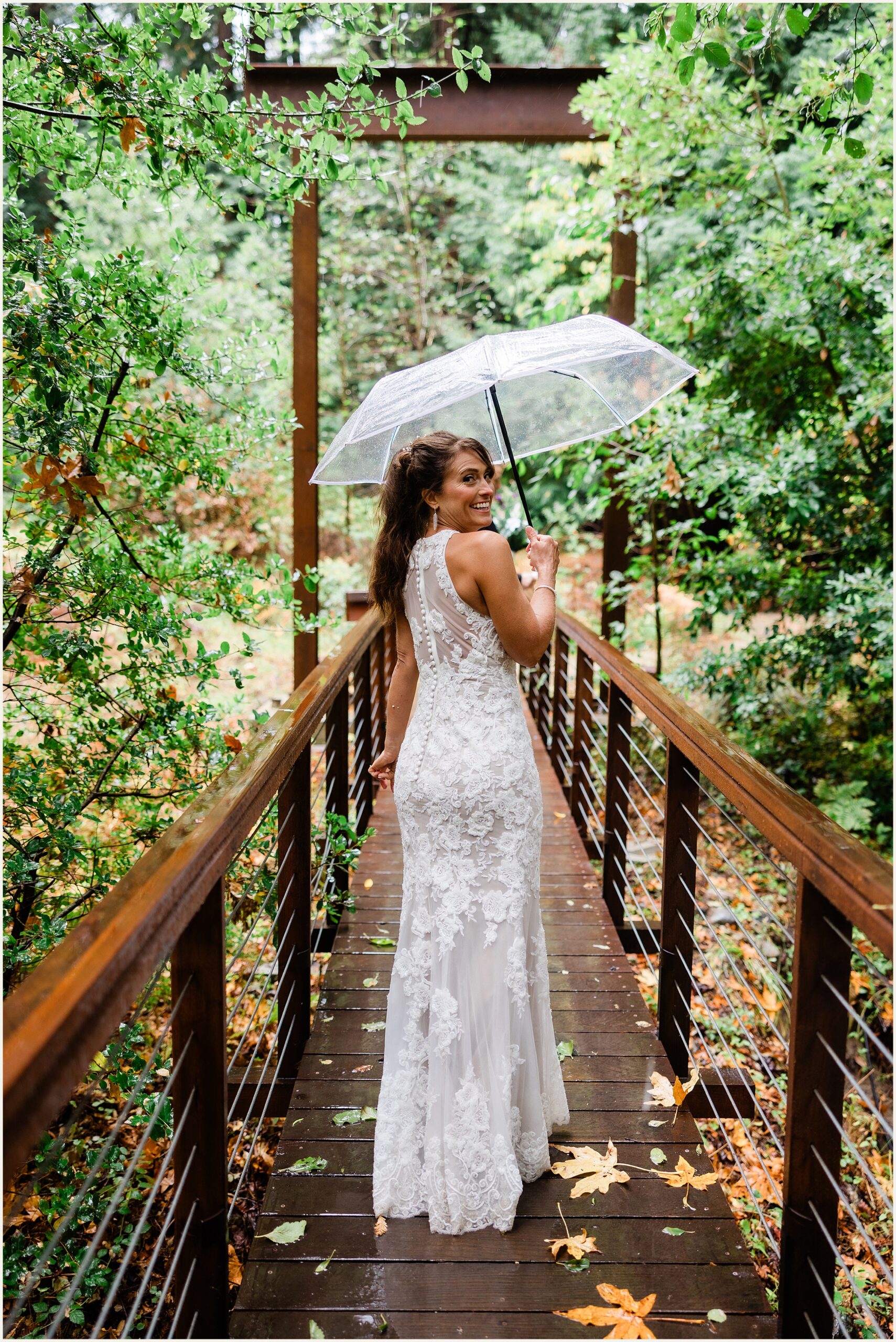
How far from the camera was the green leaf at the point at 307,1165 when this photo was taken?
8.20 feet

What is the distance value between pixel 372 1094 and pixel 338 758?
4.97 ft

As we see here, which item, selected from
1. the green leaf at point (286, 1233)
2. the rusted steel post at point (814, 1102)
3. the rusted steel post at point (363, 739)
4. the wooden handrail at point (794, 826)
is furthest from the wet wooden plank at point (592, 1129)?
the rusted steel post at point (363, 739)

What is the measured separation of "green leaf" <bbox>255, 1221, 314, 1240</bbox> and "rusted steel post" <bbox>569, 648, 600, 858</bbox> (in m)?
2.83

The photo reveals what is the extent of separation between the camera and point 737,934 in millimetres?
5895

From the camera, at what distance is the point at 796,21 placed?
2.19 m

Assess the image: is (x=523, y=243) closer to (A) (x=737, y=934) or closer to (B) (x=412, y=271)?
(B) (x=412, y=271)

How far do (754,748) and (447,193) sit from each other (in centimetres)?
879

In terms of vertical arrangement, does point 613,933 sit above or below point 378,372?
below

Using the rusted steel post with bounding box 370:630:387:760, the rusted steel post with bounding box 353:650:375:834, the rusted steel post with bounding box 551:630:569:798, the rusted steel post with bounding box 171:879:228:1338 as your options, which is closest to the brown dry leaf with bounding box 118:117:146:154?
the rusted steel post with bounding box 171:879:228:1338

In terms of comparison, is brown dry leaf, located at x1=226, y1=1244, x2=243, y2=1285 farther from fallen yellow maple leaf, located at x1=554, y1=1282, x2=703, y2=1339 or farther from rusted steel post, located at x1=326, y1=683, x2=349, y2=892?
fallen yellow maple leaf, located at x1=554, y1=1282, x2=703, y2=1339

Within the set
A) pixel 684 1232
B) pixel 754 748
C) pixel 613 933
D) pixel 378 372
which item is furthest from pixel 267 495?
pixel 684 1232

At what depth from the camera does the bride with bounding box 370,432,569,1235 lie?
2.28 meters

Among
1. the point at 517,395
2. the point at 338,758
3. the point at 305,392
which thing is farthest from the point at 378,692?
the point at 517,395

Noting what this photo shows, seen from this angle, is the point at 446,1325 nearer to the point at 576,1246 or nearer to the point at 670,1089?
the point at 576,1246
